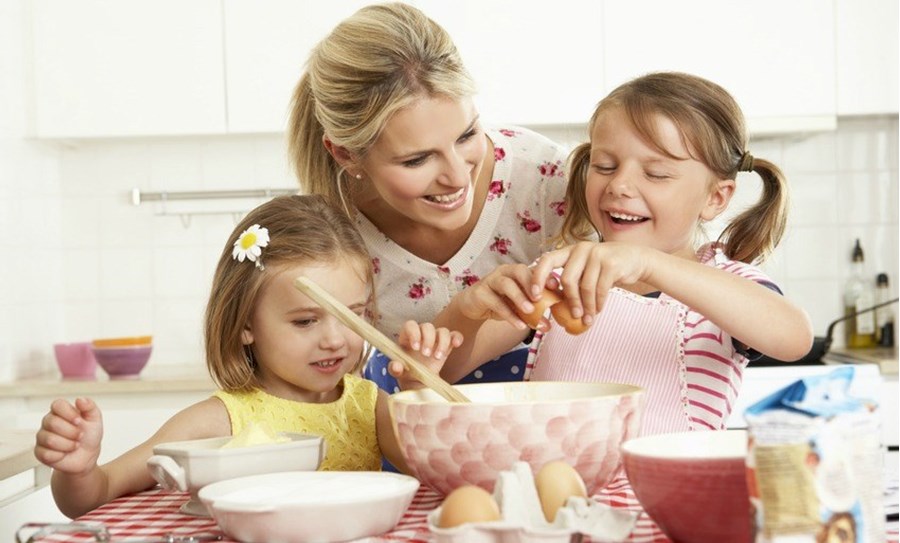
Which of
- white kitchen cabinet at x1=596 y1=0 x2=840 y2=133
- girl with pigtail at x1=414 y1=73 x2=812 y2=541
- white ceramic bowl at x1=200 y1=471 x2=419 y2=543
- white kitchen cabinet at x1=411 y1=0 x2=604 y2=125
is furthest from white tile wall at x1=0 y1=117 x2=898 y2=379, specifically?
white ceramic bowl at x1=200 y1=471 x2=419 y2=543

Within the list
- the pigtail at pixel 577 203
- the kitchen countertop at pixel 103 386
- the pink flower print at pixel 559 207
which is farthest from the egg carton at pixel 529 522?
the kitchen countertop at pixel 103 386

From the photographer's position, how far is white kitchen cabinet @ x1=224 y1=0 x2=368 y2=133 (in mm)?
3010

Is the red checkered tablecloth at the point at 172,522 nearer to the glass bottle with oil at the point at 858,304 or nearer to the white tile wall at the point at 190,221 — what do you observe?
the white tile wall at the point at 190,221

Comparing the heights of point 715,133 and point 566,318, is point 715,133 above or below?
above

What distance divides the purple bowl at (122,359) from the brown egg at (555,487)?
2368 mm

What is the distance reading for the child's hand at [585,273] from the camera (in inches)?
39.5

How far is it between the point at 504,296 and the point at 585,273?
0.43 feet

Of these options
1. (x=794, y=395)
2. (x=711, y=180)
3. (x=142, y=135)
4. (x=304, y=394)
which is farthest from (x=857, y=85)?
(x=794, y=395)

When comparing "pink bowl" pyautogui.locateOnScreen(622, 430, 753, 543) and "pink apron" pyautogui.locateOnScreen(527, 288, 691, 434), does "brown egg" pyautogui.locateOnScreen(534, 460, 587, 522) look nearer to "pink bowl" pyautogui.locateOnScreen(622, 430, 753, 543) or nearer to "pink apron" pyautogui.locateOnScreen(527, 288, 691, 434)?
"pink bowl" pyautogui.locateOnScreen(622, 430, 753, 543)

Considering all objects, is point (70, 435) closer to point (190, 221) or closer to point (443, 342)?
point (443, 342)

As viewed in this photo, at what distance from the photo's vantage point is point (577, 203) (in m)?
1.69

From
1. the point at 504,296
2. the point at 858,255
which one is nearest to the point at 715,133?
the point at 504,296

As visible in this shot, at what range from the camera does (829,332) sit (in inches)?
118

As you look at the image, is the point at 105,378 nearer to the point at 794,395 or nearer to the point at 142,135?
the point at 142,135
